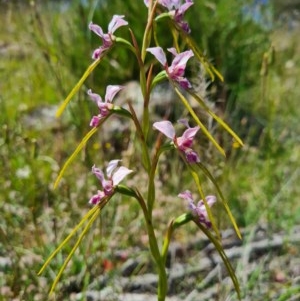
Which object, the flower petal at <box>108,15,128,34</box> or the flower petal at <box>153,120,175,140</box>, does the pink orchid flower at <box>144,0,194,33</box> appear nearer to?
the flower petal at <box>108,15,128,34</box>

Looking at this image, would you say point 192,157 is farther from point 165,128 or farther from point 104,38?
point 104,38

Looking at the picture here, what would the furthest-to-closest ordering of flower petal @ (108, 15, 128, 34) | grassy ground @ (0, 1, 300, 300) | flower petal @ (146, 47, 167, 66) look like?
1. grassy ground @ (0, 1, 300, 300)
2. flower petal @ (108, 15, 128, 34)
3. flower petal @ (146, 47, 167, 66)

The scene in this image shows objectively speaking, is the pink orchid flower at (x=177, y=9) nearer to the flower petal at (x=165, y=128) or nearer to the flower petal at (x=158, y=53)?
the flower petal at (x=158, y=53)

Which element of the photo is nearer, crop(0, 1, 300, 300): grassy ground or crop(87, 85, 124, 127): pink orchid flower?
crop(87, 85, 124, 127): pink orchid flower

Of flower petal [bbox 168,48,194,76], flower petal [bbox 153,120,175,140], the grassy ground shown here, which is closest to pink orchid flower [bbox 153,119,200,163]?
flower petal [bbox 153,120,175,140]

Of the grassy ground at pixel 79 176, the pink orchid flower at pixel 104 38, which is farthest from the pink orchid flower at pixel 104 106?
the grassy ground at pixel 79 176

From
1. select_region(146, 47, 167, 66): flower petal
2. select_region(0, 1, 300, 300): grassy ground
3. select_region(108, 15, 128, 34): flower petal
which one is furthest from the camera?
select_region(0, 1, 300, 300): grassy ground

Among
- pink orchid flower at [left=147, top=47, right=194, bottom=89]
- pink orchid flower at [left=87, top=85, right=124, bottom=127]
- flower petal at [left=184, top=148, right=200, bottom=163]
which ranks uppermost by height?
pink orchid flower at [left=147, top=47, right=194, bottom=89]

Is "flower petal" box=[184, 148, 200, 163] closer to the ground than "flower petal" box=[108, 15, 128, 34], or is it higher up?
closer to the ground
